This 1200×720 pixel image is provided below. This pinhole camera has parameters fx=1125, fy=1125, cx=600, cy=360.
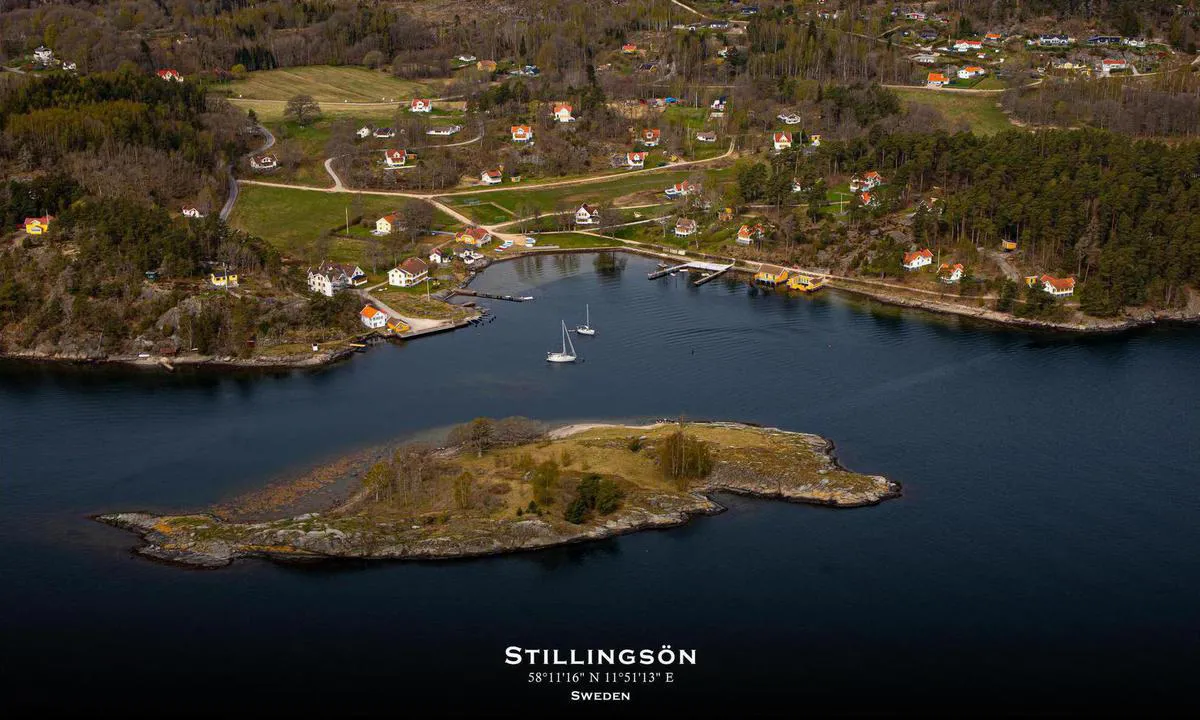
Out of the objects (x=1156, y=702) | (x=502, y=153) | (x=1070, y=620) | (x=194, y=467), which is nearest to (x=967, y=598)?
(x=1070, y=620)

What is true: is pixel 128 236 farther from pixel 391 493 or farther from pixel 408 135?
pixel 408 135

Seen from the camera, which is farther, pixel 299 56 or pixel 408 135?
pixel 299 56

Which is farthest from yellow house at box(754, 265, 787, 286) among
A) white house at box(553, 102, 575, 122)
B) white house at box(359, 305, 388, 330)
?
white house at box(553, 102, 575, 122)

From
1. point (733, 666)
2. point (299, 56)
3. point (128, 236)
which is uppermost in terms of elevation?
point (299, 56)

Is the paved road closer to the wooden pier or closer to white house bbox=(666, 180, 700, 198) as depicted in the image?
the wooden pier

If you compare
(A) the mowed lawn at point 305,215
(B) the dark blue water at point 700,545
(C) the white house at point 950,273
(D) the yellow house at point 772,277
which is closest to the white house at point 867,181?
(D) the yellow house at point 772,277

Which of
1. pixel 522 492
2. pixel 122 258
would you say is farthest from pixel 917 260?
pixel 122 258

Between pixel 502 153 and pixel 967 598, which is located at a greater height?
pixel 502 153
